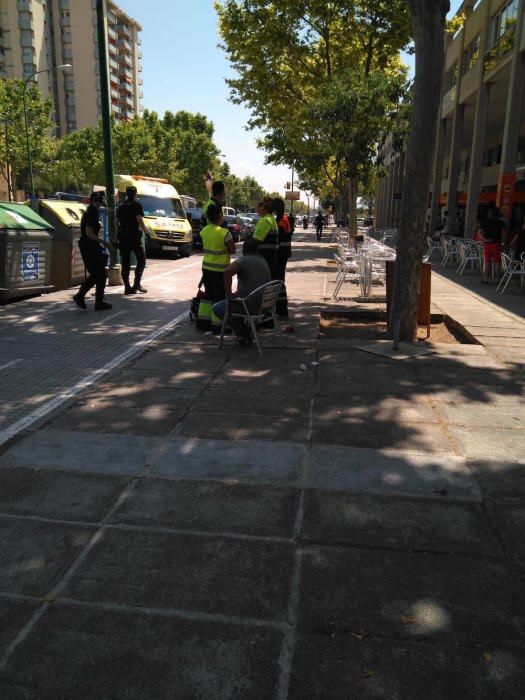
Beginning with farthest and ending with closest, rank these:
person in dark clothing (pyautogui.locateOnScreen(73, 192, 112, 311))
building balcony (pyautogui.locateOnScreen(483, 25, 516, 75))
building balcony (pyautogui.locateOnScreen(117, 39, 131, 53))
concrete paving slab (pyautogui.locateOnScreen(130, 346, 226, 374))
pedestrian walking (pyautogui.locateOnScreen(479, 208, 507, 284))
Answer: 1. building balcony (pyautogui.locateOnScreen(117, 39, 131, 53))
2. building balcony (pyautogui.locateOnScreen(483, 25, 516, 75))
3. pedestrian walking (pyautogui.locateOnScreen(479, 208, 507, 284))
4. person in dark clothing (pyautogui.locateOnScreen(73, 192, 112, 311))
5. concrete paving slab (pyautogui.locateOnScreen(130, 346, 226, 374))

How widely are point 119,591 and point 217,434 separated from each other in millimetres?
1840

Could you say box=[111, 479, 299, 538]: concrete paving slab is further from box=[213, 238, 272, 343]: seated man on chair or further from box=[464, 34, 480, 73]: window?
box=[464, 34, 480, 73]: window

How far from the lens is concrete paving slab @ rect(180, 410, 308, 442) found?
4.20 m

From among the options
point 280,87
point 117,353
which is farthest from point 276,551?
point 280,87

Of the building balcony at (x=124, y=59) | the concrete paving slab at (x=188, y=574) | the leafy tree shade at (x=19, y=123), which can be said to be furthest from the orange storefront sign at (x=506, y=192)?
the building balcony at (x=124, y=59)

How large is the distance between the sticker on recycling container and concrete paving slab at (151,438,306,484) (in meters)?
6.88

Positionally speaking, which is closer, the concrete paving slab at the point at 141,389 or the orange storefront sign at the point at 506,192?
the concrete paving slab at the point at 141,389

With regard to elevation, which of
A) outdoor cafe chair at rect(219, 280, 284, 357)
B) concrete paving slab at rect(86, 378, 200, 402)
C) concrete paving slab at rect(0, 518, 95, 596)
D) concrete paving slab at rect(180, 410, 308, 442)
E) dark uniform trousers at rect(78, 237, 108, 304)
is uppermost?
dark uniform trousers at rect(78, 237, 108, 304)

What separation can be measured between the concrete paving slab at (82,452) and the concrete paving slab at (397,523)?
4.14 ft

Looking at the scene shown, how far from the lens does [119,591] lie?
246cm

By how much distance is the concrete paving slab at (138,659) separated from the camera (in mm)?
1954

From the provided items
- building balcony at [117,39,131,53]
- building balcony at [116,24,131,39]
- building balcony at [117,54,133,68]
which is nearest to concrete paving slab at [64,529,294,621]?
building balcony at [117,54,133,68]

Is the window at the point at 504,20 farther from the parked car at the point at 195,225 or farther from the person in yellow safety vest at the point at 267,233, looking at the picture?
the person in yellow safety vest at the point at 267,233

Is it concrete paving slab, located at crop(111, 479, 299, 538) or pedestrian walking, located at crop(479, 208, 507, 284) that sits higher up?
pedestrian walking, located at crop(479, 208, 507, 284)
